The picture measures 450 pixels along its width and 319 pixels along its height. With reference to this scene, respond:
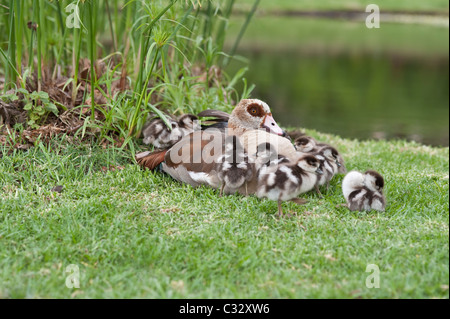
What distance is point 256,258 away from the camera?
372cm

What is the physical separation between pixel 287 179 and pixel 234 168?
509mm

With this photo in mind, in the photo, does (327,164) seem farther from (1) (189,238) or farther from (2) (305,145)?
(1) (189,238)

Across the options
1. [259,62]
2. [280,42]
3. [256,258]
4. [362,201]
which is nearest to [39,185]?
[256,258]

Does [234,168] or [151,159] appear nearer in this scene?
[234,168]

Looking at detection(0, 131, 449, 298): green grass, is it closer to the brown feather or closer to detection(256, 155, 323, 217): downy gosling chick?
the brown feather

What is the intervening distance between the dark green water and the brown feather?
17.6 feet

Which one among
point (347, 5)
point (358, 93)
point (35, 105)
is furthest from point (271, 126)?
point (347, 5)

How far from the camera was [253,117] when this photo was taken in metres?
5.37

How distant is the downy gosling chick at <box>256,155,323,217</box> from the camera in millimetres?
4328

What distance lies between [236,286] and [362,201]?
1.56 metres

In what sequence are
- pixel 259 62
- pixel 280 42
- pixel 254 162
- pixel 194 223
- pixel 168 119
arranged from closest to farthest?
pixel 194 223 < pixel 254 162 < pixel 168 119 < pixel 259 62 < pixel 280 42

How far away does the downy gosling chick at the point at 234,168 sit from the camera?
4.62m

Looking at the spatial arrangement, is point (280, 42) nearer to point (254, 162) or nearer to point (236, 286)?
point (254, 162)
